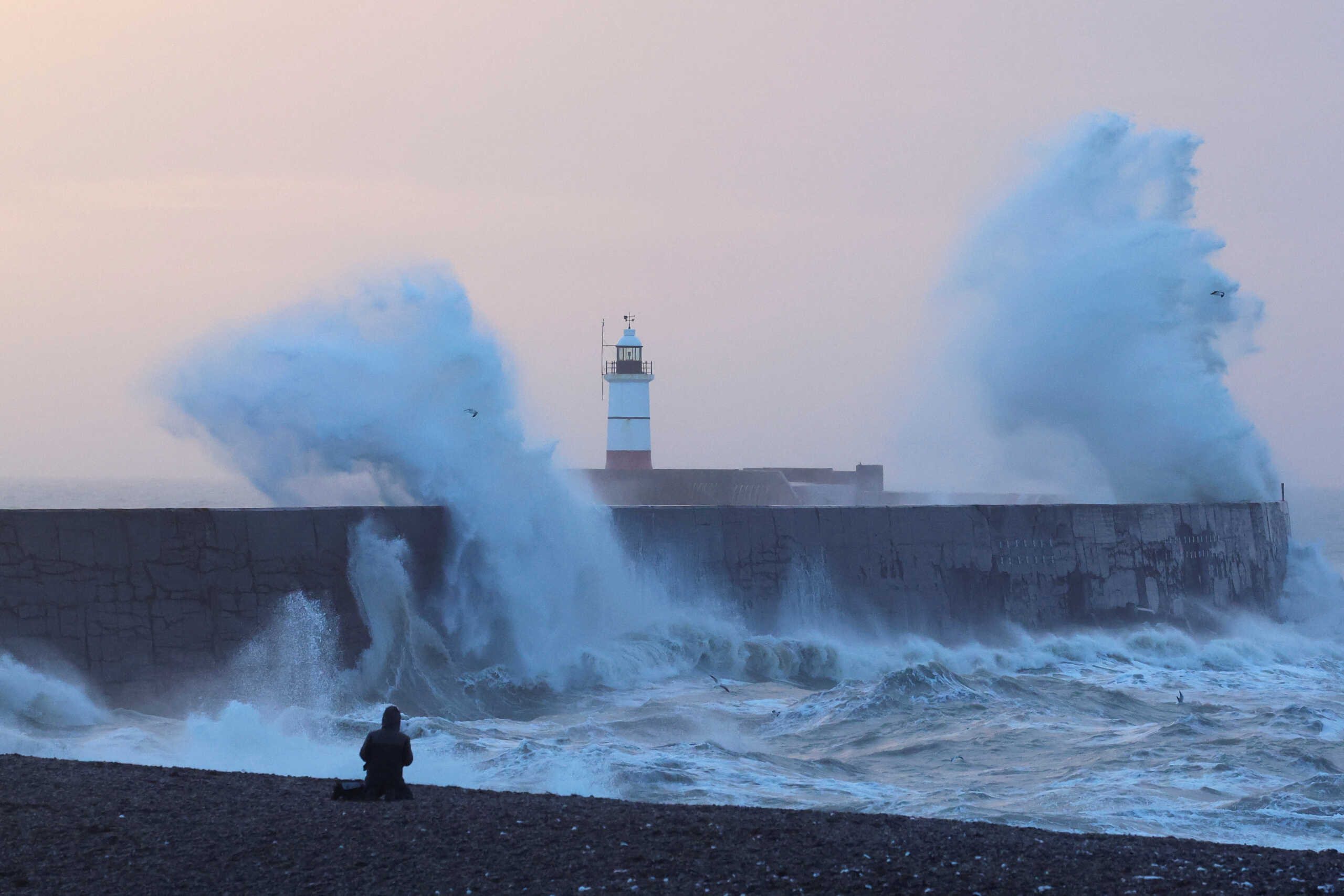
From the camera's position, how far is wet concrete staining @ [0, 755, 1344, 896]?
437cm

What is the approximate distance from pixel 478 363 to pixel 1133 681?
7.49 metres

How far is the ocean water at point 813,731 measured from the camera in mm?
7383

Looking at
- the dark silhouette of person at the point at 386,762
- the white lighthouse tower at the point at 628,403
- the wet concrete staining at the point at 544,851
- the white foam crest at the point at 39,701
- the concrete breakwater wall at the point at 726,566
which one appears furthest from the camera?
the white lighthouse tower at the point at 628,403

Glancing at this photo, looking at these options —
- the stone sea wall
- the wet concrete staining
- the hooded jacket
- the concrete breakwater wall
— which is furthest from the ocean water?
the wet concrete staining

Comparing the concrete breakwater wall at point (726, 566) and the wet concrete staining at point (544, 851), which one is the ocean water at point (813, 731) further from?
the wet concrete staining at point (544, 851)

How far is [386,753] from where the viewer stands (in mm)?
5656

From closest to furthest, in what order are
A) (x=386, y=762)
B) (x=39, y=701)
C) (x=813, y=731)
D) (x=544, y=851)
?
(x=544, y=851)
(x=386, y=762)
(x=39, y=701)
(x=813, y=731)

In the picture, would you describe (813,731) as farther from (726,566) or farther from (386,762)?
(386,762)

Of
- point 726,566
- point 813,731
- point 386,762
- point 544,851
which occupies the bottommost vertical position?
point 813,731

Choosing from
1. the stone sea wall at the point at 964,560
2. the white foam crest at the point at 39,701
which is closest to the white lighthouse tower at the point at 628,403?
the stone sea wall at the point at 964,560

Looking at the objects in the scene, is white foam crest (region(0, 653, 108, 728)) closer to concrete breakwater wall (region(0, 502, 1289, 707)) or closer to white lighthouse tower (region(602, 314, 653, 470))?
concrete breakwater wall (region(0, 502, 1289, 707))

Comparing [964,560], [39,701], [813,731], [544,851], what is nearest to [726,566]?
[964,560]

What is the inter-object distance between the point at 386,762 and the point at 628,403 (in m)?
19.9

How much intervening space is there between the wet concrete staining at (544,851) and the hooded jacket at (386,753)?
0.65 feet
